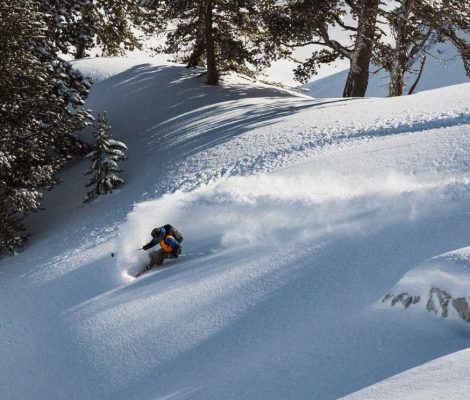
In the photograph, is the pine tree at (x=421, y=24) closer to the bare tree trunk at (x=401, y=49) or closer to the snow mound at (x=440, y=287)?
the bare tree trunk at (x=401, y=49)

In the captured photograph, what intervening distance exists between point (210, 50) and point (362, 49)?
5.45 meters

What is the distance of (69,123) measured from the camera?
16.0m

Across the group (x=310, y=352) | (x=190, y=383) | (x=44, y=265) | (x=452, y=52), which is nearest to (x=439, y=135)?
(x=310, y=352)

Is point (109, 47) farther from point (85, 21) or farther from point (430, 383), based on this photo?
point (430, 383)

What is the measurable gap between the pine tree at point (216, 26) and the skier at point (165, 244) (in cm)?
1195

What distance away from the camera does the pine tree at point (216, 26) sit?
70.7 feet

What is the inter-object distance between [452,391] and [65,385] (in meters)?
5.63

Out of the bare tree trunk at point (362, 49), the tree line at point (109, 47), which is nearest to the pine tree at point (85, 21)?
the tree line at point (109, 47)

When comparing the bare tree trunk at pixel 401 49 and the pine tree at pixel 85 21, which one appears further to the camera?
the bare tree trunk at pixel 401 49

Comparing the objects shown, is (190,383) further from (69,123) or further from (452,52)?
(452,52)

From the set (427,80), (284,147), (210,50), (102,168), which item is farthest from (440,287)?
(427,80)

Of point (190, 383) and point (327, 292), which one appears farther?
point (327, 292)

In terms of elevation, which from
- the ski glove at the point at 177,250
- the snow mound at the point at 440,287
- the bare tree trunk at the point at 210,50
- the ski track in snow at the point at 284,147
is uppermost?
the bare tree trunk at the point at 210,50

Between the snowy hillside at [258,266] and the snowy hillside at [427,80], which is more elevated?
the snowy hillside at [427,80]
